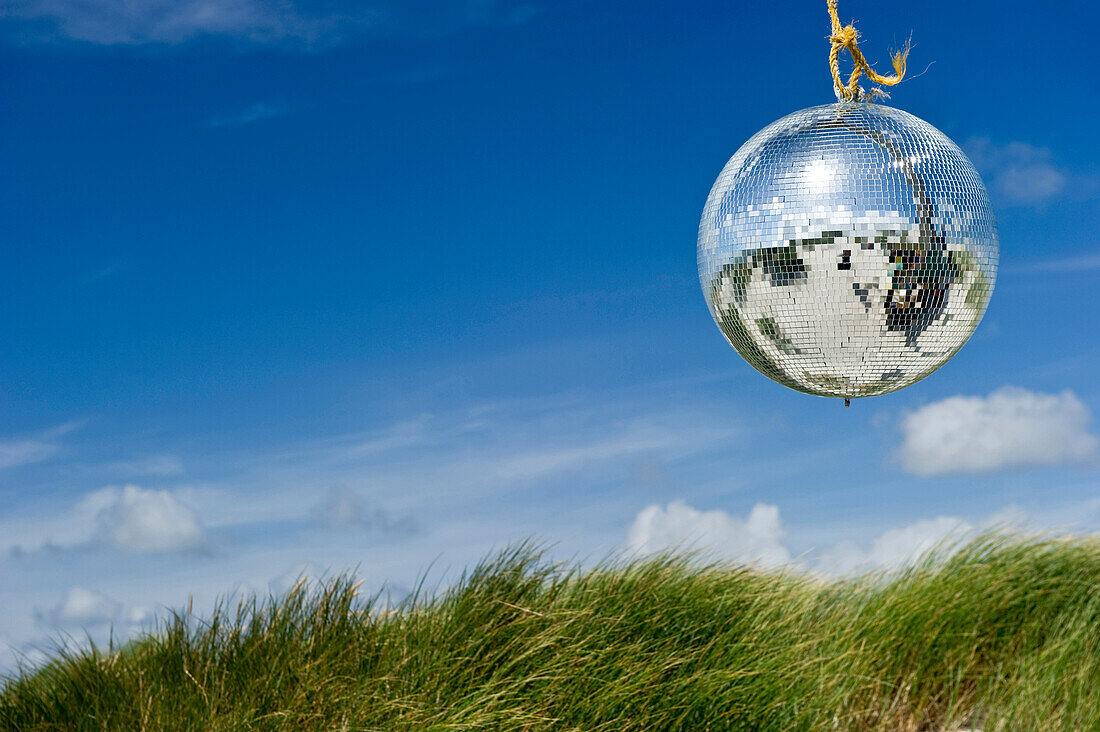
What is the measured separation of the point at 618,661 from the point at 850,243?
2.53 meters

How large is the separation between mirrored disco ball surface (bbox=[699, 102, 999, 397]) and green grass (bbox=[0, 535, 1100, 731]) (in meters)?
1.92

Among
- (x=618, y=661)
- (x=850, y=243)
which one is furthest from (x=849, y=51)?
(x=618, y=661)

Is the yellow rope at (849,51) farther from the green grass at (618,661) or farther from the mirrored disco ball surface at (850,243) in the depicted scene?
the green grass at (618,661)

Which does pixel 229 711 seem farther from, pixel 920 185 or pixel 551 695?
pixel 920 185

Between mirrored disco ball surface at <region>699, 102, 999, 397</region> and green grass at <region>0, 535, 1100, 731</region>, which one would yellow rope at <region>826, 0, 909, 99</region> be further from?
green grass at <region>0, 535, 1100, 731</region>

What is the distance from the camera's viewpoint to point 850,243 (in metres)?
4.08

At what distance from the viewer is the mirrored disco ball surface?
162 inches

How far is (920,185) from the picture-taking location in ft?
13.7

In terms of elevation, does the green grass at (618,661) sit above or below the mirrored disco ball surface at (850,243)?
below

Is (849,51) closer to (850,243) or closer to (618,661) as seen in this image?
(850,243)

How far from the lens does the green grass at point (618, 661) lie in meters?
4.93

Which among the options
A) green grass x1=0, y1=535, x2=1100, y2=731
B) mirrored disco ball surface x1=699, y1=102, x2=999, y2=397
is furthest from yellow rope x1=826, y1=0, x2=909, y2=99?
green grass x1=0, y1=535, x2=1100, y2=731

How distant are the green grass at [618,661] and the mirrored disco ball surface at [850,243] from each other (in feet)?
6.29

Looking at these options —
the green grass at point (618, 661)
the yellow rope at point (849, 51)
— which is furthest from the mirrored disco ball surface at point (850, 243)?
the green grass at point (618, 661)
